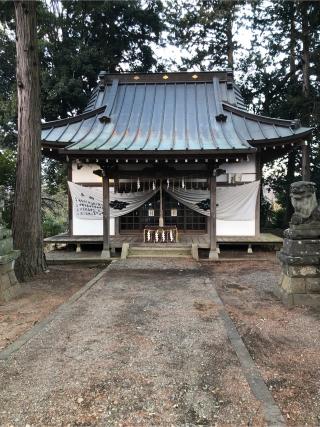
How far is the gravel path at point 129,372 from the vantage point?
2.46 m

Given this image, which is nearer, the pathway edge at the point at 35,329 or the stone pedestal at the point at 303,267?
the pathway edge at the point at 35,329

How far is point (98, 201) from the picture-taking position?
10.4m

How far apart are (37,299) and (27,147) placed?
3.38 m

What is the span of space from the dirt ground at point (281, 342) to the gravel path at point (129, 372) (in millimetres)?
272

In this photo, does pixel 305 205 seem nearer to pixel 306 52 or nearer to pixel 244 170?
pixel 244 170

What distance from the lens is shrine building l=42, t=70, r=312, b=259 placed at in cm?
938

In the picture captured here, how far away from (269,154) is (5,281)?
957 cm

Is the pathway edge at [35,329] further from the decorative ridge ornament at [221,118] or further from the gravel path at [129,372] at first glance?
the decorative ridge ornament at [221,118]

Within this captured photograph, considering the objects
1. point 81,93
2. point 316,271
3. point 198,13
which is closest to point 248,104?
point 198,13

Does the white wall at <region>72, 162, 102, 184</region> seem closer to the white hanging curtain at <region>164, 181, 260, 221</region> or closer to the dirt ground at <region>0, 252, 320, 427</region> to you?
the white hanging curtain at <region>164, 181, 260, 221</region>

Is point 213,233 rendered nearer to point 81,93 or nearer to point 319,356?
point 319,356

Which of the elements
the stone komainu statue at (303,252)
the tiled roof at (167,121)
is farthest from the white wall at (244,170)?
the stone komainu statue at (303,252)

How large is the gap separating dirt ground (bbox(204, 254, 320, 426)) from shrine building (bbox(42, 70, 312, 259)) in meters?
3.86

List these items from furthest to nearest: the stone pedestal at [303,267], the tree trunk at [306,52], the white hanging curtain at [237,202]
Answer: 1. the tree trunk at [306,52]
2. the white hanging curtain at [237,202]
3. the stone pedestal at [303,267]
